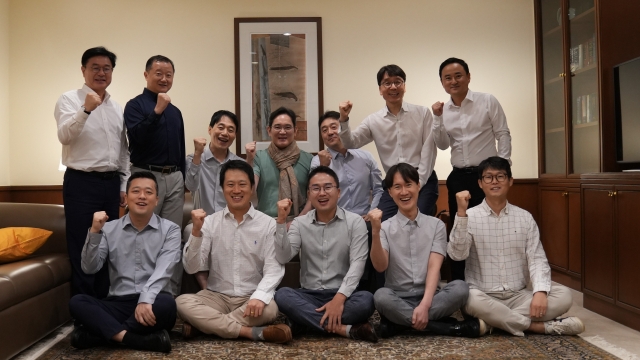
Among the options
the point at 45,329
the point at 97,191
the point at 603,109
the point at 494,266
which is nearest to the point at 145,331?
the point at 45,329

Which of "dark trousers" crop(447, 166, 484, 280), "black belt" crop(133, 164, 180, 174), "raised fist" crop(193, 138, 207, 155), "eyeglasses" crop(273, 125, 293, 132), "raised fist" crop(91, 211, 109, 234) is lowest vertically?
"raised fist" crop(91, 211, 109, 234)

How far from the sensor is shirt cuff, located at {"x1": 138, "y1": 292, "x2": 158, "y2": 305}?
8.29ft

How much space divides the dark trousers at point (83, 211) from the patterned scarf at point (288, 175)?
1.05 meters

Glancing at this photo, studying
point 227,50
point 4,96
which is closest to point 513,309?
point 227,50

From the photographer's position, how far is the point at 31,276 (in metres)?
2.60

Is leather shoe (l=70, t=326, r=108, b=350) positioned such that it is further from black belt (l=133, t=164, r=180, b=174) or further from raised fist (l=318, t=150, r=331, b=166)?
raised fist (l=318, t=150, r=331, b=166)

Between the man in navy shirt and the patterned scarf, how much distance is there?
64cm

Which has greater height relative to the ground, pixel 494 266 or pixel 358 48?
pixel 358 48

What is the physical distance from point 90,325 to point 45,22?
10.4 feet

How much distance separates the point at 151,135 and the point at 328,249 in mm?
1180

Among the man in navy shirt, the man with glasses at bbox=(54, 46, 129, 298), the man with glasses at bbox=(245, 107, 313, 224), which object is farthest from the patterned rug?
the man with glasses at bbox=(245, 107, 313, 224)

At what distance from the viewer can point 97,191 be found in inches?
115

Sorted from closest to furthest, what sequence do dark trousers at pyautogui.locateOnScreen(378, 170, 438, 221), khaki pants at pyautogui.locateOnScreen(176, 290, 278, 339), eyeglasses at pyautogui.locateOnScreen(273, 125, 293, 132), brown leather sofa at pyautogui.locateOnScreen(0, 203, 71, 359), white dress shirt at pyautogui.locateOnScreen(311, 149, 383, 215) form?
brown leather sofa at pyautogui.locateOnScreen(0, 203, 71, 359) → khaki pants at pyautogui.locateOnScreen(176, 290, 278, 339) → dark trousers at pyautogui.locateOnScreen(378, 170, 438, 221) → eyeglasses at pyautogui.locateOnScreen(273, 125, 293, 132) → white dress shirt at pyautogui.locateOnScreen(311, 149, 383, 215)

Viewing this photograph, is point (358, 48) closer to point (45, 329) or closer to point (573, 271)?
point (573, 271)
